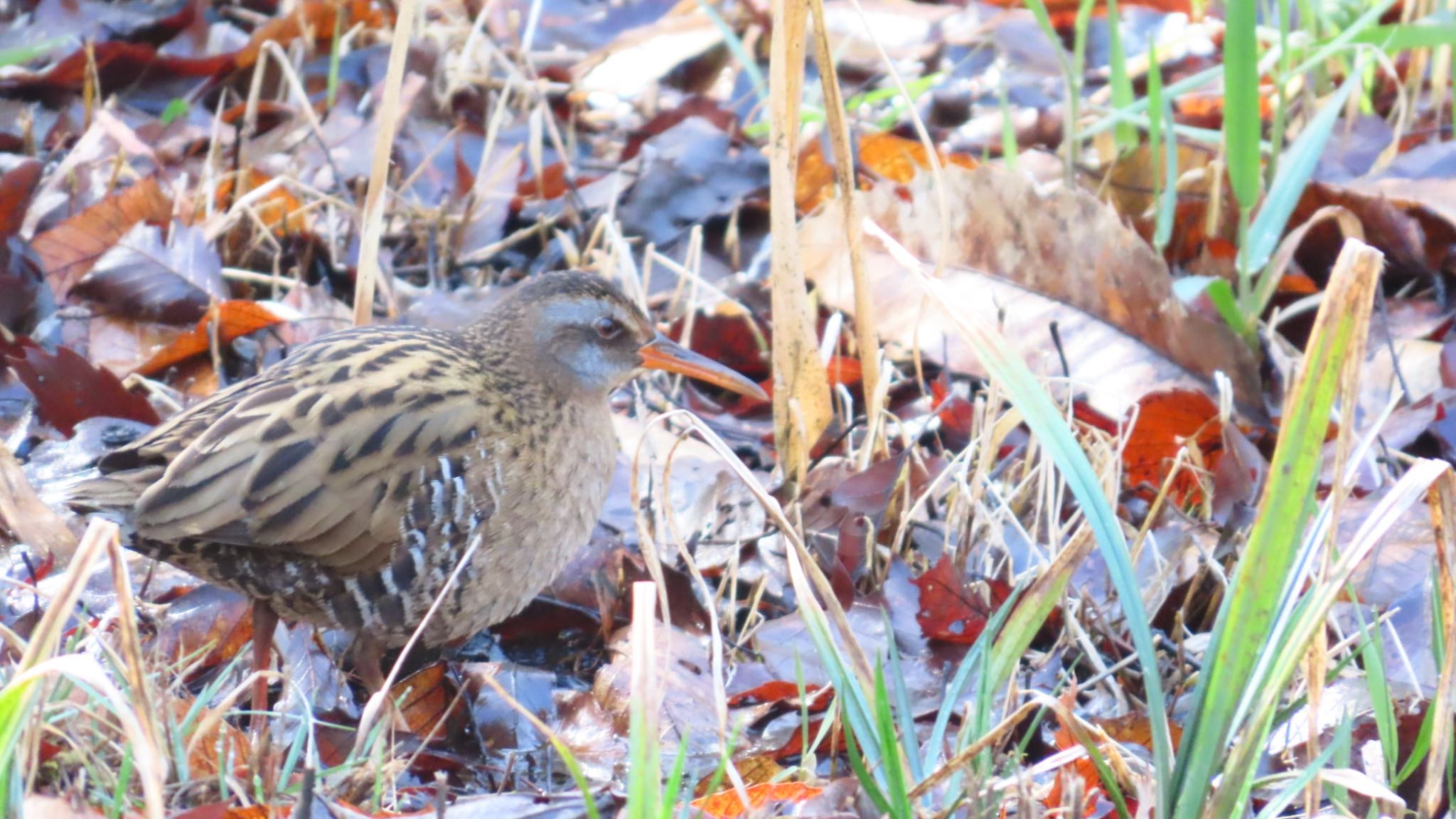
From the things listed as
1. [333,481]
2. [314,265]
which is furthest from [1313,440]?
[314,265]

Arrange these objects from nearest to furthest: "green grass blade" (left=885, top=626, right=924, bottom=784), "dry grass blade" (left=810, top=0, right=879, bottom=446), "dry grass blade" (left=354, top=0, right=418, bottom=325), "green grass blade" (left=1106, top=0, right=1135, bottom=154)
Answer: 1. "green grass blade" (left=885, top=626, right=924, bottom=784)
2. "dry grass blade" (left=810, top=0, right=879, bottom=446)
3. "dry grass blade" (left=354, top=0, right=418, bottom=325)
4. "green grass blade" (left=1106, top=0, right=1135, bottom=154)

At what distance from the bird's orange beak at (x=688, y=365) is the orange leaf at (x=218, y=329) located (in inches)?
36.2

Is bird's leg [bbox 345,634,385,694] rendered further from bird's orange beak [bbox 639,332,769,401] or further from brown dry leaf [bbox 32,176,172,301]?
brown dry leaf [bbox 32,176,172,301]

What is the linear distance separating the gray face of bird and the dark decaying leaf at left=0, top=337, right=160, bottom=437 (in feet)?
2.99

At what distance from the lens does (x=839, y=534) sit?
3.47 meters

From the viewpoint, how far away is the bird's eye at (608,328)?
3.81m

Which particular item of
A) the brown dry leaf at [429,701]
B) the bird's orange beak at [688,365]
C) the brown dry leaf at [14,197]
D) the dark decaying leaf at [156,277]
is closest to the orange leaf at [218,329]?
the dark decaying leaf at [156,277]

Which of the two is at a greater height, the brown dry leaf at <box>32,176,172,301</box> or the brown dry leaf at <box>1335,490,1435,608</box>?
the brown dry leaf at <box>32,176,172,301</box>

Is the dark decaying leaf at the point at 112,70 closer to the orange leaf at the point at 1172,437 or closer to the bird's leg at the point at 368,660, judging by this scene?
the bird's leg at the point at 368,660

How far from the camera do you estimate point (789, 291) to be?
357cm

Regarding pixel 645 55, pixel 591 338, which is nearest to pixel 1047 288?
pixel 591 338

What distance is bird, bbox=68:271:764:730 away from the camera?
3.08 m

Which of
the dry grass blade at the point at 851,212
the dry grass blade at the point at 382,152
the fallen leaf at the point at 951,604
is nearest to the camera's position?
the fallen leaf at the point at 951,604

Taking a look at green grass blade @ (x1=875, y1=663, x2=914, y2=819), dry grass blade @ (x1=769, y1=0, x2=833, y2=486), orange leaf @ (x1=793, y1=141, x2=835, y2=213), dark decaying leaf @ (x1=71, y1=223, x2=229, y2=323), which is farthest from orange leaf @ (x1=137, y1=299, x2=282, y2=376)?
green grass blade @ (x1=875, y1=663, x2=914, y2=819)
